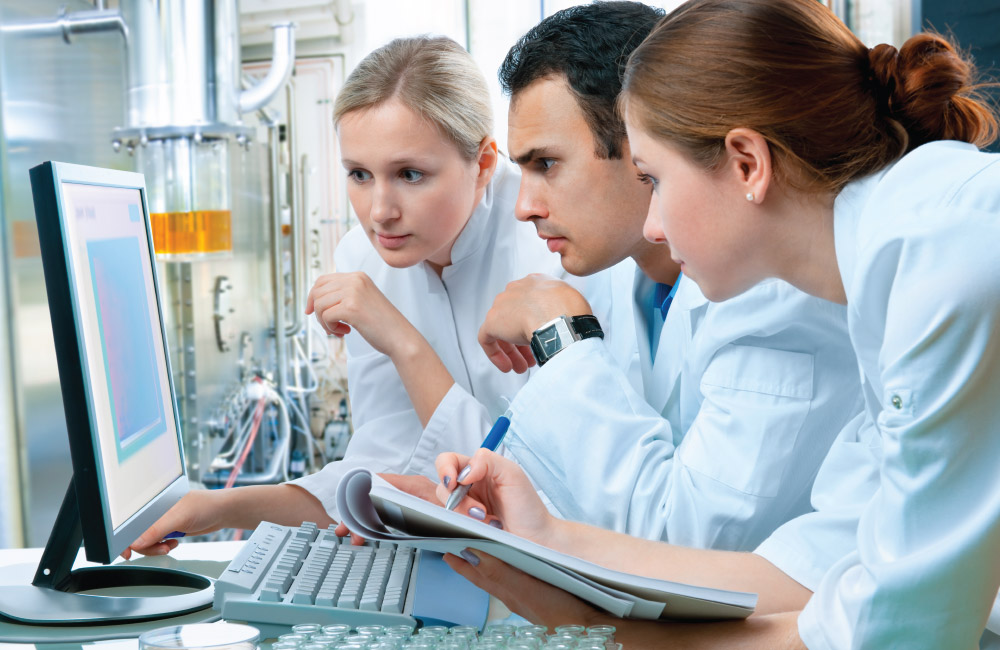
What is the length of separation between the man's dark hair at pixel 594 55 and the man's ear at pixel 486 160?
0.16 metres

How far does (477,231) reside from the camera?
1.39 metres

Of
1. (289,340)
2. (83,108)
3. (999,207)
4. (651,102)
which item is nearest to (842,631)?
(999,207)

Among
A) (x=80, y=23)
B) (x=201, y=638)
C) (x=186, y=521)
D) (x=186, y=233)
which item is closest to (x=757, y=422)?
(x=201, y=638)

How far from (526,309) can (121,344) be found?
50cm

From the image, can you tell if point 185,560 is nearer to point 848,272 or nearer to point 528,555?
point 528,555

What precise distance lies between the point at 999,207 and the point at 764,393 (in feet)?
1.22

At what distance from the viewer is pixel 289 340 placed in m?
4.11

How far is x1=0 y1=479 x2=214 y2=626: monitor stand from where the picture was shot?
755 millimetres

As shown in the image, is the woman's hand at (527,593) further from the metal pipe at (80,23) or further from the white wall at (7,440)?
the metal pipe at (80,23)

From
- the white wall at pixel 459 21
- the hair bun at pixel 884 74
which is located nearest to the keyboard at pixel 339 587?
the hair bun at pixel 884 74

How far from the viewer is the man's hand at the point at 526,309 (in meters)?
1.08

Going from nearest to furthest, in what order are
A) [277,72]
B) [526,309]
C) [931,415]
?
[931,415] < [526,309] < [277,72]

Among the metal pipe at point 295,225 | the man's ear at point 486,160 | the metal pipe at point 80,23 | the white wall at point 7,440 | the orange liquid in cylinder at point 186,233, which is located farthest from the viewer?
the metal pipe at point 295,225

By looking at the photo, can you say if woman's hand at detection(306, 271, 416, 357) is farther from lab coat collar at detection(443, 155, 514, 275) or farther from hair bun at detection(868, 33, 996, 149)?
hair bun at detection(868, 33, 996, 149)
